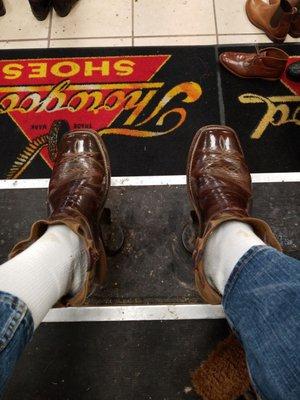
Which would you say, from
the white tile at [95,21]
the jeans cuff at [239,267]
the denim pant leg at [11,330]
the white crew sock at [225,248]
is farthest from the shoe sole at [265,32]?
the denim pant leg at [11,330]

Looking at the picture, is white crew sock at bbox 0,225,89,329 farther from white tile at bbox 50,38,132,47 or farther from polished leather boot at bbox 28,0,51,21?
polished leather boot at bbox 28,0,51,21

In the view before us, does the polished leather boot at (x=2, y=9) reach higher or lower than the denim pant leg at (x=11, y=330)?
higher

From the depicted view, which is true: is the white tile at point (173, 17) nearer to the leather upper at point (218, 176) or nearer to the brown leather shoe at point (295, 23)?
the brown leather shoe at point (295, 23)

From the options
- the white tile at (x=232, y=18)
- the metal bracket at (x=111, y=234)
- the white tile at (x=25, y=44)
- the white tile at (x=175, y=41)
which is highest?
the white tile at (x=232, y=18)

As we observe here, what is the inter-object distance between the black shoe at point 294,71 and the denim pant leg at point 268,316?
1058mm

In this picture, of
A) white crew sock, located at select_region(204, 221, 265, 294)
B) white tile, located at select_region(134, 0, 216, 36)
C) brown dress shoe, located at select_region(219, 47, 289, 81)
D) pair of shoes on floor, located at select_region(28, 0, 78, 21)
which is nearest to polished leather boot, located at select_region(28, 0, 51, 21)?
pair of shoes on floor, located at select_region(28, 0, 78, 21)

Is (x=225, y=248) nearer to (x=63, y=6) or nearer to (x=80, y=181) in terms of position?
(x=80, y=181)

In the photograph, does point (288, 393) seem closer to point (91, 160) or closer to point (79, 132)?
point (91, 160)

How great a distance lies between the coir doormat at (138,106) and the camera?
5.23 ft

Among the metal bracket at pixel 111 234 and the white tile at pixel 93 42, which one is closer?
the metal bracket at pixel 111 234

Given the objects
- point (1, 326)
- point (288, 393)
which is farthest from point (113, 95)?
point (288, 393)

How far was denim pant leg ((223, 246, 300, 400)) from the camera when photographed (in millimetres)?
728

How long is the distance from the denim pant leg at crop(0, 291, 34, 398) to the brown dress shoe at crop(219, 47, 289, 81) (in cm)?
136

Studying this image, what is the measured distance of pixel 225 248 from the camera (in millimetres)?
1063
